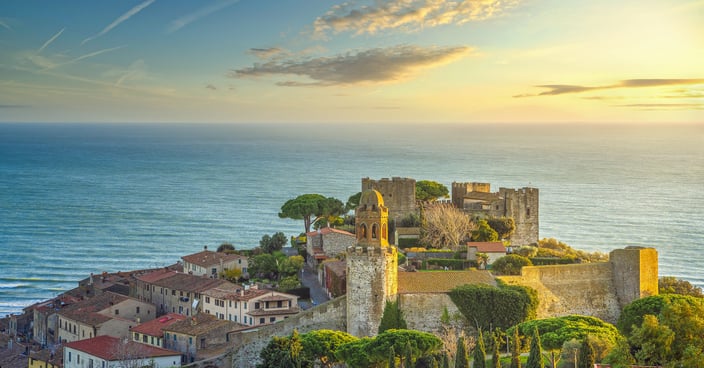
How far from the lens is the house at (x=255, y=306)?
127 feet

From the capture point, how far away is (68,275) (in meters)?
67.1

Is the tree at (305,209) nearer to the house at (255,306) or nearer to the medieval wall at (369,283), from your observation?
the house at (255,306)

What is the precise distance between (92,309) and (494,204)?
966 inches

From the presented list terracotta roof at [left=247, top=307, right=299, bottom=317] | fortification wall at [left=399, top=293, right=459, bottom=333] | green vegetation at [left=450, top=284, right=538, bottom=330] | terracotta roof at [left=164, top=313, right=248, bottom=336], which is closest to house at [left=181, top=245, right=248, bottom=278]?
terracotta roof at [left=164, top=313, right=248, bottom=336]

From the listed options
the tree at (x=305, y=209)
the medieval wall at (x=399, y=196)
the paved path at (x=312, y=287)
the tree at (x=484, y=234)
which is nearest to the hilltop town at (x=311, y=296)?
the paved path at (x=312, y=287)

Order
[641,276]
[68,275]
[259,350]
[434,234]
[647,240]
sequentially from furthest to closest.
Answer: [647,240] → [68,275] → [434,234] → [641,276] → [259,350]

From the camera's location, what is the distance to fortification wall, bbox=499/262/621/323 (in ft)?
121

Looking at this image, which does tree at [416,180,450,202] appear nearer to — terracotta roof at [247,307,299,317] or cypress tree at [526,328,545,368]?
terracotta roof at [247,307,299,317]

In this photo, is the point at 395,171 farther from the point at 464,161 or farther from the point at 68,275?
the point at 68,275

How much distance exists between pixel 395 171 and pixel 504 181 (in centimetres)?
2597

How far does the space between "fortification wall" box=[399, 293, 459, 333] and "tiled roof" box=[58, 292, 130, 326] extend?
16.3 metres

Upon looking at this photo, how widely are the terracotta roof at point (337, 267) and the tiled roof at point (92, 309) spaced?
37.3 ft

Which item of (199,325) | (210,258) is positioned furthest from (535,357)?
(210,258)

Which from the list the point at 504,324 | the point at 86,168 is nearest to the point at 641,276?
the point at 504,324
